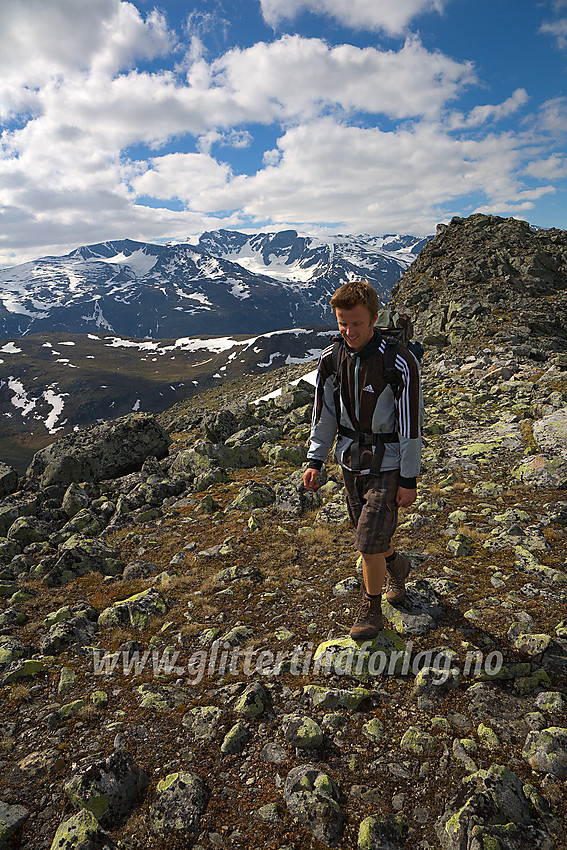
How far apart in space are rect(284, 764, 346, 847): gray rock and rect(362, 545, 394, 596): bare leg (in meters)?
2.19

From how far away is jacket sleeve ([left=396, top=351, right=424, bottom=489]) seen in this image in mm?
5184

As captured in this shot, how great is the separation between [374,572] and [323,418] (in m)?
2.29

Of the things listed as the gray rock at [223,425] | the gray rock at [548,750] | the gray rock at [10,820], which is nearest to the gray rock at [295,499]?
the gray rock at [548,750]

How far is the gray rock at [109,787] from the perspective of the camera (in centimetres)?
418

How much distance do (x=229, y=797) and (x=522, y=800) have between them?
2.75 meters

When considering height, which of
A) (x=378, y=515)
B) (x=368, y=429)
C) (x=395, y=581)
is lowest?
(x=395, y=581)

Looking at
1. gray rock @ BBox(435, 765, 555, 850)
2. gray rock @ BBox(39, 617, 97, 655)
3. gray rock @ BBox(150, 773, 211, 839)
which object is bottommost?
gray rock @ BBox(39, 617, 97, 655)

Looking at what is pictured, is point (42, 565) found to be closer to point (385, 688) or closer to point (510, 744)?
point (385, 688)

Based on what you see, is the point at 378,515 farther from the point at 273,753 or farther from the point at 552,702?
the point at 273,753

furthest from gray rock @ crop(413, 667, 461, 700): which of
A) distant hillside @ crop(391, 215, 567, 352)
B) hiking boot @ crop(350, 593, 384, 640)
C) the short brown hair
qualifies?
distant hillside @ crop(391, 215, 567, 352)

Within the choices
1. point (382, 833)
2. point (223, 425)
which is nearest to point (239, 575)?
point (382, 833)

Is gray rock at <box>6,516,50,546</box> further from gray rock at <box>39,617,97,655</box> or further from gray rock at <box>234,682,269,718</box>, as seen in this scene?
gray rock at <box>234,682,269,718</box>

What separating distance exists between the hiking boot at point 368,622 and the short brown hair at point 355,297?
4024mm

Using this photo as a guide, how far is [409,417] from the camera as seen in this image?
5219 mm
